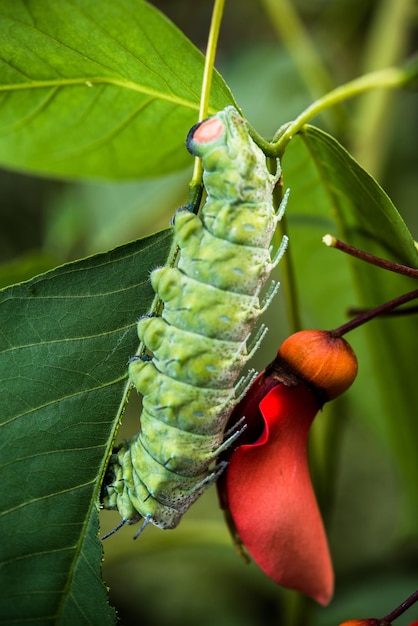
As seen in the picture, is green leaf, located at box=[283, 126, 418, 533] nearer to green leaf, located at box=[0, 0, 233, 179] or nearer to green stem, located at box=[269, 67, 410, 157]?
green stem, located at box=[269, 67, 410, 157]

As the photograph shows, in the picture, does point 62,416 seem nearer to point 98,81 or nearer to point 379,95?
point 98,81

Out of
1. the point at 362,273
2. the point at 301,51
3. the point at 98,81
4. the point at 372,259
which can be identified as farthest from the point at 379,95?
the point at 372,259

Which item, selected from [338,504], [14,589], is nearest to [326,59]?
[338,504]

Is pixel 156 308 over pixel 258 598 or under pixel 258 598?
over

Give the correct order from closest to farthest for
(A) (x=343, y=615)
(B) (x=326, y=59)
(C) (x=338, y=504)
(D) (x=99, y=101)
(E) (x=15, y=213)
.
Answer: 1. (D) (x=99, y=101)
2. (A) (x=343, y=615)
3. (B) (x=326, y=59)
4. (C) (x=338, y=504)
5. (E) (x=15, y=213)

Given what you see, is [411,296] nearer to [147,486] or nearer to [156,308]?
[156,308]

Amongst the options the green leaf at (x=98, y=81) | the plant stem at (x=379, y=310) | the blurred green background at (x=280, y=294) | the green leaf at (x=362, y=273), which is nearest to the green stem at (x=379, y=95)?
the blurred green background at (x=280, y=294)

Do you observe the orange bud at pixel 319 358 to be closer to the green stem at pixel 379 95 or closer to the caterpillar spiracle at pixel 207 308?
the caterpillar spiracle at pixel 207 308
